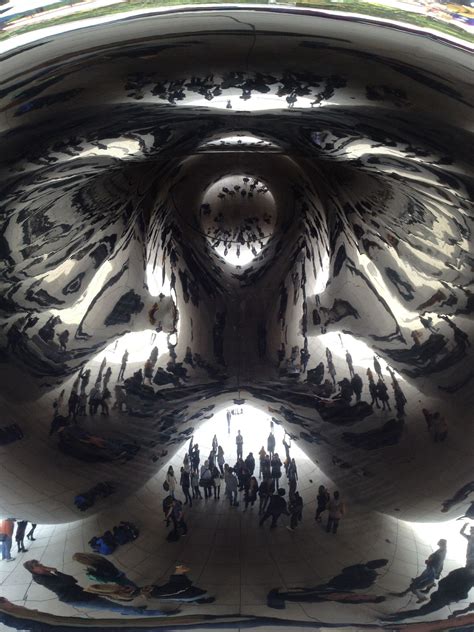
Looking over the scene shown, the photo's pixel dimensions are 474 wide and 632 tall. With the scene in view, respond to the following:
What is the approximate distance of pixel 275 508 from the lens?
96 centimetres

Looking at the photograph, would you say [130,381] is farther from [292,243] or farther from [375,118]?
[375,118]

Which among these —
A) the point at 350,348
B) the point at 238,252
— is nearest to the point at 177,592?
the point at 350,348

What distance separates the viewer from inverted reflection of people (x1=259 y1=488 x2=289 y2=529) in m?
0.94

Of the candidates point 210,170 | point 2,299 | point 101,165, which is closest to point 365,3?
point 101,165

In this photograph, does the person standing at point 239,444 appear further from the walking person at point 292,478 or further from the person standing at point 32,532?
the person standing at point 32,532

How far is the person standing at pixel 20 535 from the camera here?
85 centimetres

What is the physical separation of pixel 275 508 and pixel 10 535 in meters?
0.37

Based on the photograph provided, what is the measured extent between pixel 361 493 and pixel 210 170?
0.62 meters

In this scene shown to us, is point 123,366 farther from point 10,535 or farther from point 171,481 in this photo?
point 10,535

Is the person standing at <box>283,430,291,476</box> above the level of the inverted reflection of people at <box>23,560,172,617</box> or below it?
above

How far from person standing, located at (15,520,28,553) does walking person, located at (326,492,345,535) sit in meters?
0.42

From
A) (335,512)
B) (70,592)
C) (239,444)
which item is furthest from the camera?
(239,444)

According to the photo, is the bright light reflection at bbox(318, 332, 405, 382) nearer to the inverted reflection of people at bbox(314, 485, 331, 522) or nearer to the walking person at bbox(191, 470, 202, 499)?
the inverted reflection of people at bbox(314, 485, 331, 522)

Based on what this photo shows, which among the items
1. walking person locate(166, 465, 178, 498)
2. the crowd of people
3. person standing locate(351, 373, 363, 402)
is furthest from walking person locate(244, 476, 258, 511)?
person standing locate(351, 373, 363, 402)
